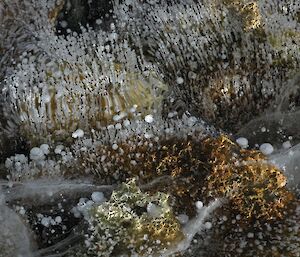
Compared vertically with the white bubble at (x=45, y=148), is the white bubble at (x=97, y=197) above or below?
below

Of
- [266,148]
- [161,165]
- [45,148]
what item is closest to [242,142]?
[266,148]

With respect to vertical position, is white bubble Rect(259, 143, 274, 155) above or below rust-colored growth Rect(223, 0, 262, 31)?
below

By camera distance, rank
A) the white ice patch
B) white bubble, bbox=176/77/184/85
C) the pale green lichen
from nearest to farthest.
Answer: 1. the pale green lichen
2. the white ice patch
3. white bubble, bbox=176/77/184/85

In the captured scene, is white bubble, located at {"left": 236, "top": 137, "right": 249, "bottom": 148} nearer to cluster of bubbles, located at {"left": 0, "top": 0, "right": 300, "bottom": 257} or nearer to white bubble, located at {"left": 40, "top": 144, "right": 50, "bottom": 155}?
cluster of bubbles, located at {"left": 0, "top": 0, "right": 300, "bottom": 257}

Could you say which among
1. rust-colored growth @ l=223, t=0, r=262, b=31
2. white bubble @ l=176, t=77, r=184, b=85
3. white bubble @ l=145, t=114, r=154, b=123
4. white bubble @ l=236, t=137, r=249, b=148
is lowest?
white bubble @ l=236, t=137, r=249, b=148

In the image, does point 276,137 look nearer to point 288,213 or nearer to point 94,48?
point 288,213

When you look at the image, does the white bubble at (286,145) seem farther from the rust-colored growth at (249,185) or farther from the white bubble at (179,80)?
the white bubble at (179,80)

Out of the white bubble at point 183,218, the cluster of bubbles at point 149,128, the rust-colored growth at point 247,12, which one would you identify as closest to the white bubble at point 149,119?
the cluster of bubbles at point 149,128

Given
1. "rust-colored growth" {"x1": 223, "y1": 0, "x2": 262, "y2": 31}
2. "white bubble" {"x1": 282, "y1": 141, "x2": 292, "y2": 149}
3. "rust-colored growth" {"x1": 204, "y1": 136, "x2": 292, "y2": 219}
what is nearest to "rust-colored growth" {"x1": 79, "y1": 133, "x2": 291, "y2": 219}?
"rust-colored growth" {"x1": 204, "y1": 136, "x2": 292, "y2": 219}
